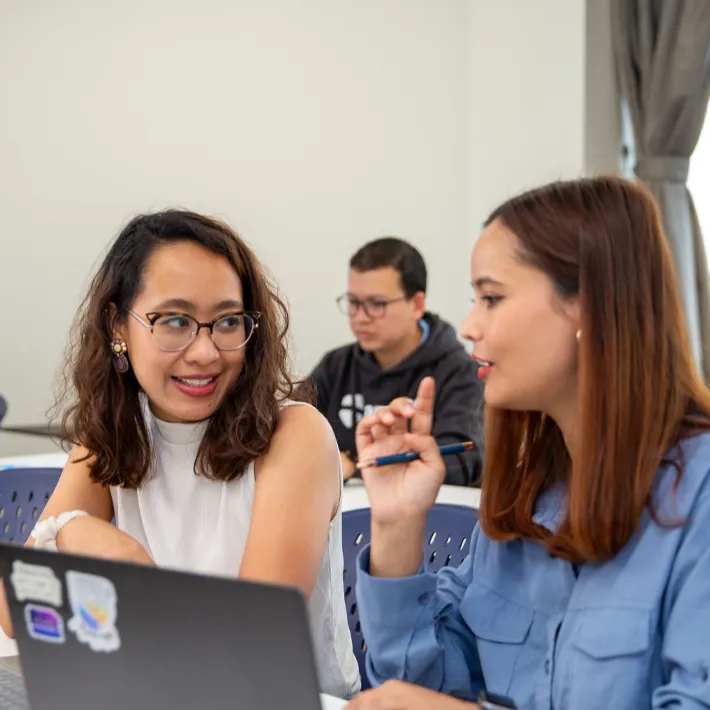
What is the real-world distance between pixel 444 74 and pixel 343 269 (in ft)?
3.41

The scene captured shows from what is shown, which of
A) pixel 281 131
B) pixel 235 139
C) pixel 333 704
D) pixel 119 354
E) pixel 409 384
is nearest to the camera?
pixel 333 704

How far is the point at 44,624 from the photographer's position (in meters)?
0.92

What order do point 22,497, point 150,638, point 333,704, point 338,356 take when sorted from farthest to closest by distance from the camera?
point 338,356, point 22,497, point 333,704, point 150,638

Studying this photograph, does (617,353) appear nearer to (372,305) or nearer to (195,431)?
(195,431)

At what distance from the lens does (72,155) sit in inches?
159

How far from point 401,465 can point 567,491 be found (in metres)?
0.22

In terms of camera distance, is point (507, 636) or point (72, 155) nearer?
point (507, 636)

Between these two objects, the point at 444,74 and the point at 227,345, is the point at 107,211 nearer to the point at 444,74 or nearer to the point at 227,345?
the point at 444,74

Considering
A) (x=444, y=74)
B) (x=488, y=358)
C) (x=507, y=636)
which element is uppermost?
(x=444, y=74)

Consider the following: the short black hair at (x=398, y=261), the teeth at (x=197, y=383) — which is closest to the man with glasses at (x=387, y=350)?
the short black hair at (x=398, y=261)

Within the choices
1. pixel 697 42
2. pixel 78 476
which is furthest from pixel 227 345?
pixel 697 42

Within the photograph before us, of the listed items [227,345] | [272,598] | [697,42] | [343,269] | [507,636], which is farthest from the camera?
[343,269]

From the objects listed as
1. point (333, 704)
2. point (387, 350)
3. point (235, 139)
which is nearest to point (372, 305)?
point (387, 350)

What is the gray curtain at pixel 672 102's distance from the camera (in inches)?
153
